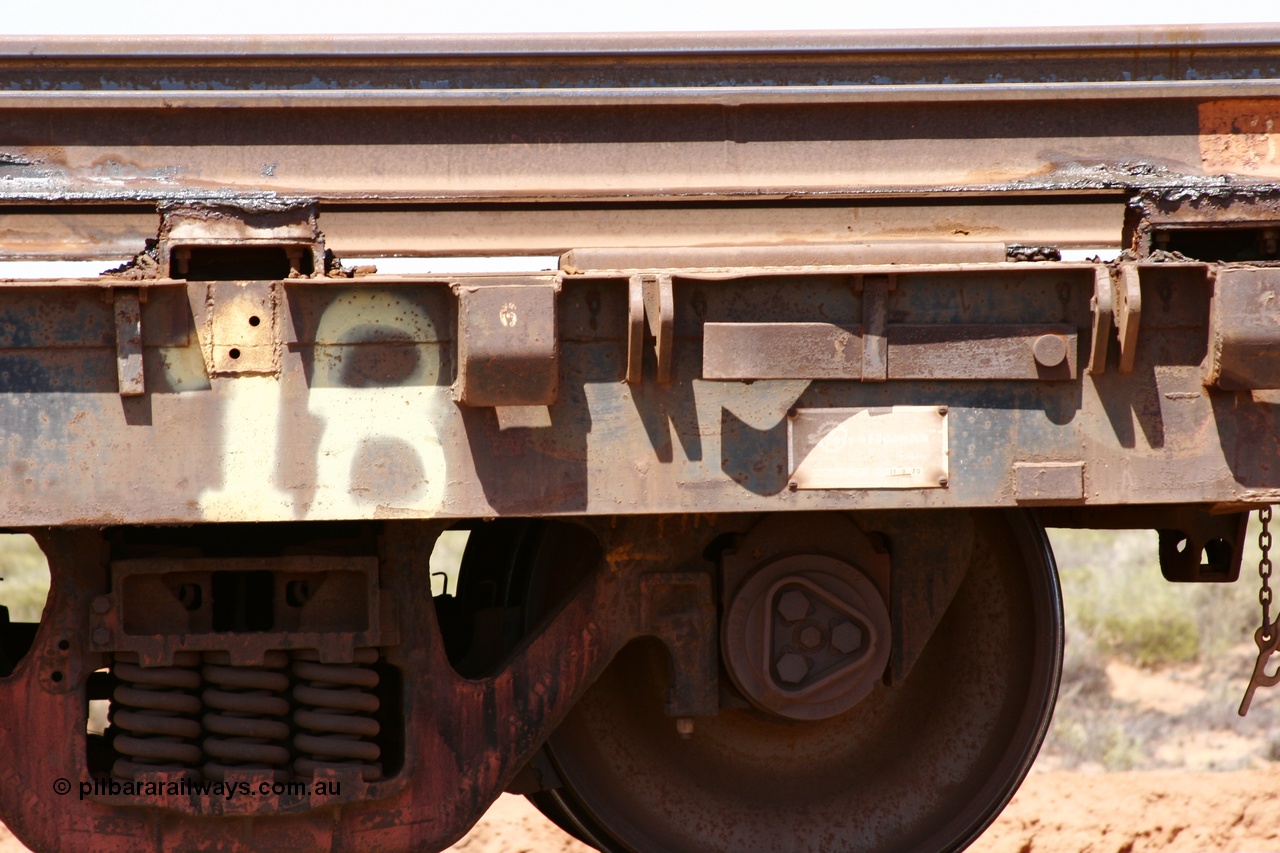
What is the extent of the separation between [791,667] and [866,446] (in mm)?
729

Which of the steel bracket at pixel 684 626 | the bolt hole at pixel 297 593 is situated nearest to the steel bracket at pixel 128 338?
the bolt hole at pixel 297 593

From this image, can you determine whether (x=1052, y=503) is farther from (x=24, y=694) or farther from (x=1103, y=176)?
(x=24, y=694)

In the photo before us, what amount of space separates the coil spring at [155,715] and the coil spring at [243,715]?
40 millimetres

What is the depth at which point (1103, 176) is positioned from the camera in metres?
3.04

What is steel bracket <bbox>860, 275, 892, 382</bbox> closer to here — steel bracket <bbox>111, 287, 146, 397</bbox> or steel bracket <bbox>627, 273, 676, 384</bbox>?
steel bracket <bbox>627, 273, 676, 384</bbox>

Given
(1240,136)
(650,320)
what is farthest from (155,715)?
(1240,136)

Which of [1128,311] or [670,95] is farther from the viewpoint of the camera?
[670,95]

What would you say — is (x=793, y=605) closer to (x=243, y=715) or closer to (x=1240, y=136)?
(x=243, y=715)

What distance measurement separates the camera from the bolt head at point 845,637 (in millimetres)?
3160

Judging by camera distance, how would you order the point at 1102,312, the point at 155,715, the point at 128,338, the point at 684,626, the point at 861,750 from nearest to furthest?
the point at 128,338 < the point at 1102,312 < the point at 155,715 < the point at 684,626 < the point at 861,750

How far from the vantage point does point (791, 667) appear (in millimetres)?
3150

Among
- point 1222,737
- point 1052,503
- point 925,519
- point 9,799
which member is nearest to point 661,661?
point 925,519

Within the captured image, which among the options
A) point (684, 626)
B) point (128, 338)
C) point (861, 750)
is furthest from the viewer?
point (861, 750)

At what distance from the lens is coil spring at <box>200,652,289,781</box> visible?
2.99 m
